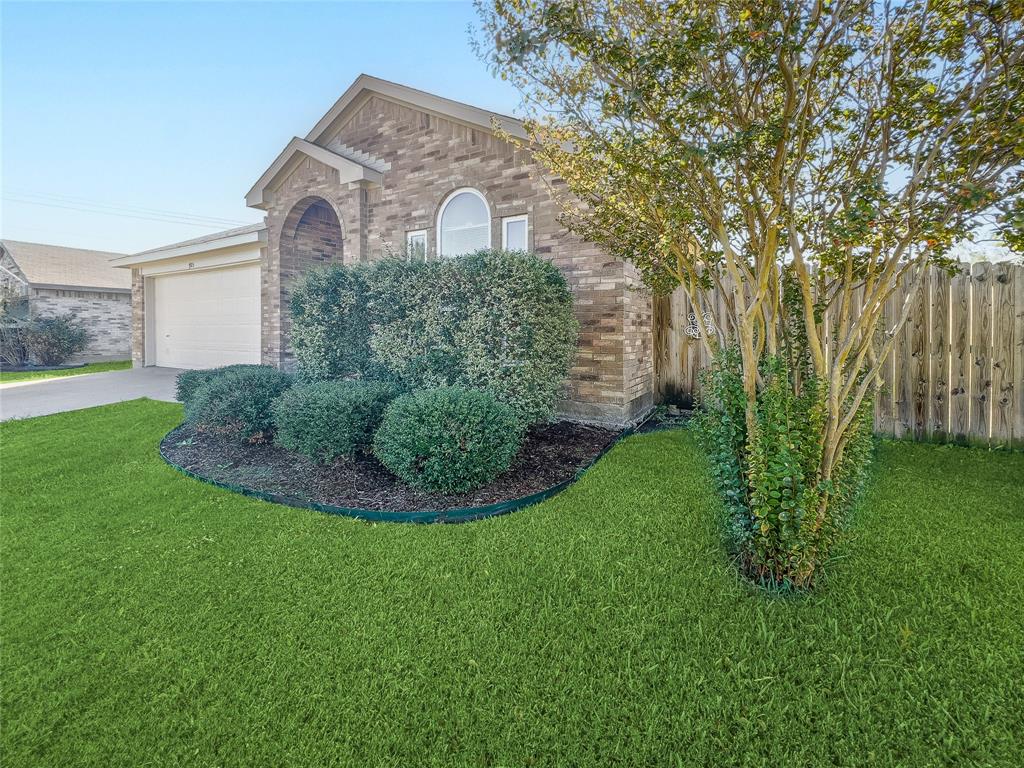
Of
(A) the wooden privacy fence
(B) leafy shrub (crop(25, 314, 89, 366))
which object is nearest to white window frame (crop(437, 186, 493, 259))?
(A) the wooden privacy fence

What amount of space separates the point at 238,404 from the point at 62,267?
21.4 metres

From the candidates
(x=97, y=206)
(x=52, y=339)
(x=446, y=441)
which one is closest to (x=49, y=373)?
(x=52, y=339)

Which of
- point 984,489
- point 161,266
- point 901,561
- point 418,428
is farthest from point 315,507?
point 161,266

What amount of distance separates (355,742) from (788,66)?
361cm

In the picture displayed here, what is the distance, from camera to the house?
6859 millimetres

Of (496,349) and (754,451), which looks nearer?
(754,451)

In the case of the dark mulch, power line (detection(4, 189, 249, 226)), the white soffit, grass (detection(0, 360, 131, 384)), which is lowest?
the dark mulch

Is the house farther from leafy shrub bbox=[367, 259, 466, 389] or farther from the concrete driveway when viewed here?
the concrete driveway

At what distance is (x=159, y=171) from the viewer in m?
15.5

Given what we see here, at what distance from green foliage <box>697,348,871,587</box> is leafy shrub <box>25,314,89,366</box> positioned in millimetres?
22881

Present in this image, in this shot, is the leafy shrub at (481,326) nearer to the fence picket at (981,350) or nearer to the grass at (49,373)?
the fence picket at (981,350)

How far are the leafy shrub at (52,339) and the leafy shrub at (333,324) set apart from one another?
16818mm

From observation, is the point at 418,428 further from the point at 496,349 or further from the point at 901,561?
the point at 901,561

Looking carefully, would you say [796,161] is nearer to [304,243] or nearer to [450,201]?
[450,201]
